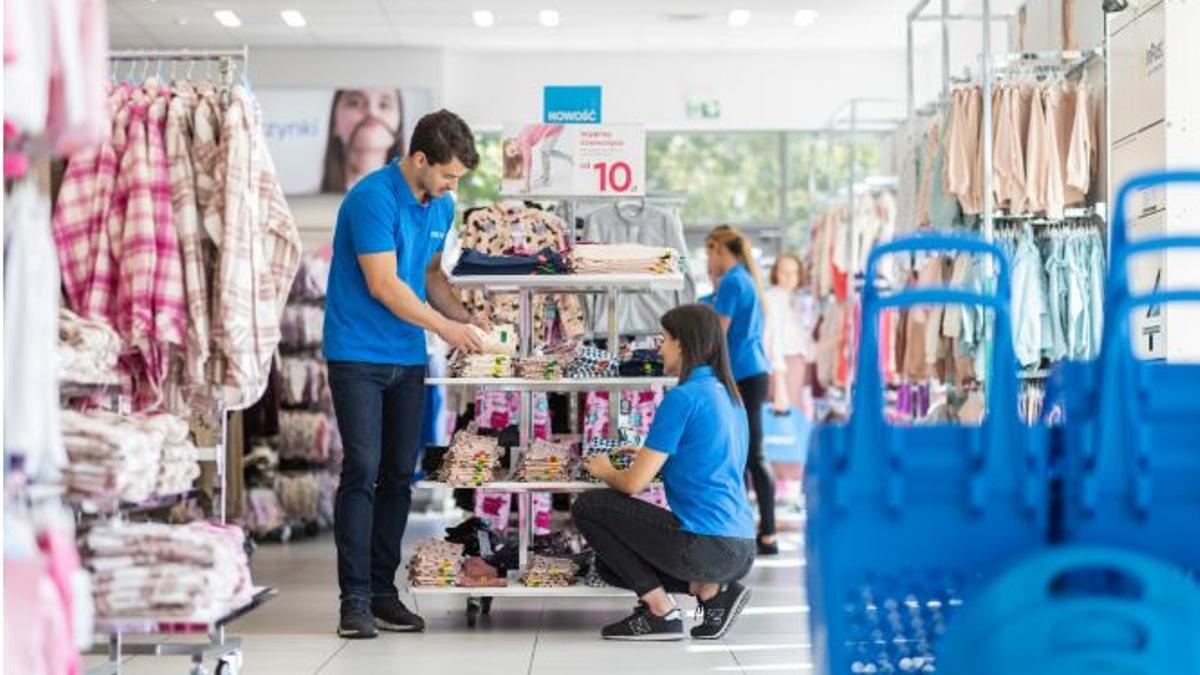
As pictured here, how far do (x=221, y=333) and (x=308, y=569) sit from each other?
13.2ft

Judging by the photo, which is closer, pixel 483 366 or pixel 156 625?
pixel 156 625

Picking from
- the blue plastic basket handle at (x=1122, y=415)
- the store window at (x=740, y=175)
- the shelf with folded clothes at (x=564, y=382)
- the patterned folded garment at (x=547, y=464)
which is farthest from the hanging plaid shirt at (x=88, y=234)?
the store window at (x=740, y=175)

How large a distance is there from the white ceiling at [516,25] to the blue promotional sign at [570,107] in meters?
5.85

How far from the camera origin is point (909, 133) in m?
9.81

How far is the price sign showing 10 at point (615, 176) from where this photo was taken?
741 centimetres

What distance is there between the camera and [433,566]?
21.9ft

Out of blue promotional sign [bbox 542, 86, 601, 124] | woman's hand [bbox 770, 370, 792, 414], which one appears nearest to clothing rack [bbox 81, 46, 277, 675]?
blue promotional sign [bbox 542, 86, 601, 124]

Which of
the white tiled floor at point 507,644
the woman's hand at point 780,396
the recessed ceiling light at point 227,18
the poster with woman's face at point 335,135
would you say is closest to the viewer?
the white tiled floor at point 507,644

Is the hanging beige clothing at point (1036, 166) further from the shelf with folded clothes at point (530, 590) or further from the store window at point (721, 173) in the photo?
the store window at point (721, 173)

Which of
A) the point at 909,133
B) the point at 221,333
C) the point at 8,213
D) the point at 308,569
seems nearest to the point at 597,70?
the point at 909,133

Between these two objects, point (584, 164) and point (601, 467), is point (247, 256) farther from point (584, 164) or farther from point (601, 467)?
point (584, 164)

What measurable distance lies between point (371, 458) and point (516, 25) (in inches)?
341

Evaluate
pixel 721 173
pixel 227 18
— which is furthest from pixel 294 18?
pixel 721 173

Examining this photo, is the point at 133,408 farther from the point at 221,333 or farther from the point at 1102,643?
the point at 1102,643
